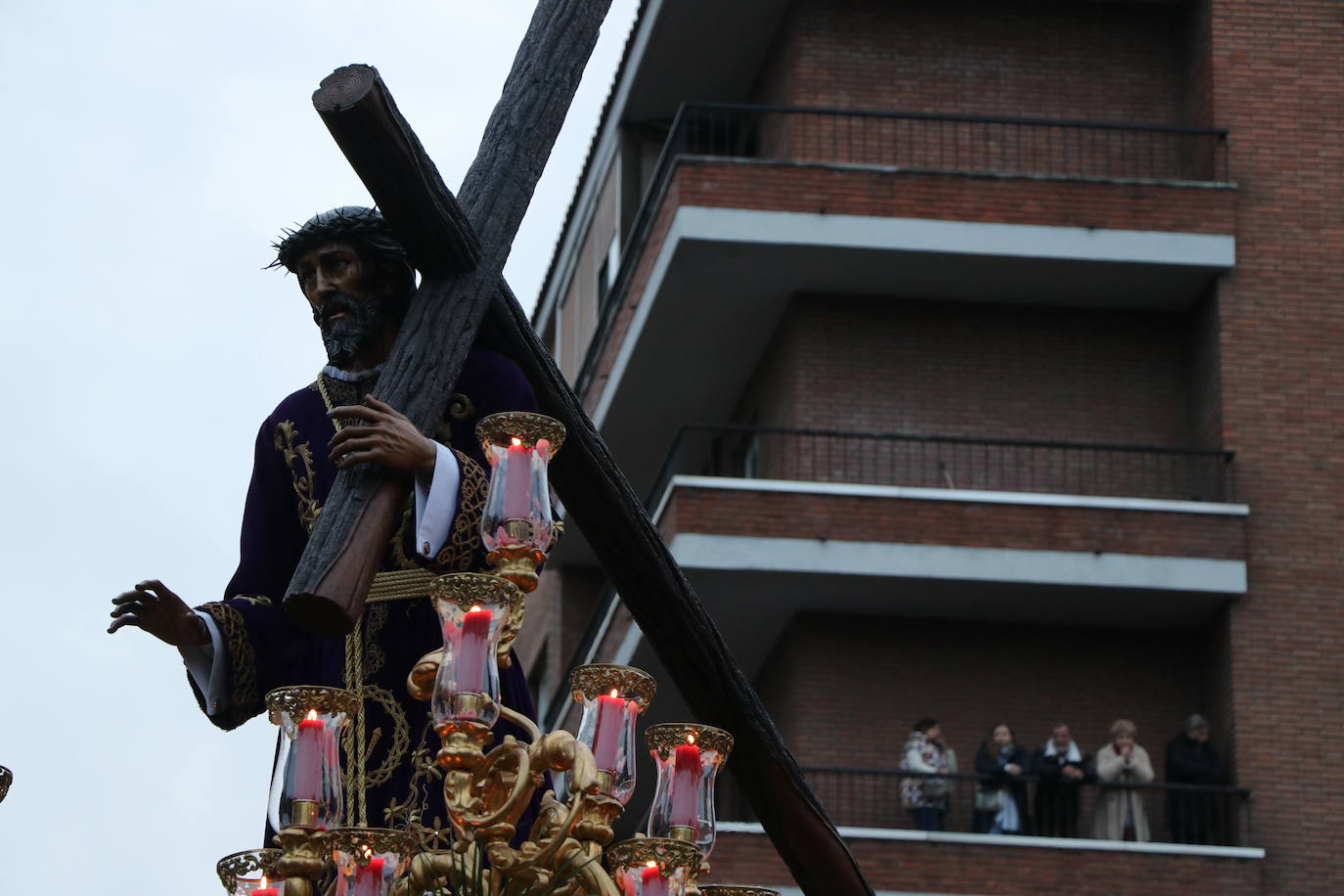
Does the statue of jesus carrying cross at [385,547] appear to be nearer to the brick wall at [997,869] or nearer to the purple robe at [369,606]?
the purple robe at [369,606]

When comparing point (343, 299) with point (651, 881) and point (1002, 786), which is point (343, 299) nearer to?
point (651, 881)

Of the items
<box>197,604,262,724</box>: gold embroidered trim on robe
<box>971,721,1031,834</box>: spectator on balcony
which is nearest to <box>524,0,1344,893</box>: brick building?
<box>971,721,1031,834</box>: spectator on balcony

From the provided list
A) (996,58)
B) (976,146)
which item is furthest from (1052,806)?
(996,58)

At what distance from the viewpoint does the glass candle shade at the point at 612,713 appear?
7863mm

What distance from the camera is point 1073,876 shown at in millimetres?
28453

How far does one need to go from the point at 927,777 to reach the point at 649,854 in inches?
835

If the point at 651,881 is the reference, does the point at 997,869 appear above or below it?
above

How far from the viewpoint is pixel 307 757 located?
740 cm

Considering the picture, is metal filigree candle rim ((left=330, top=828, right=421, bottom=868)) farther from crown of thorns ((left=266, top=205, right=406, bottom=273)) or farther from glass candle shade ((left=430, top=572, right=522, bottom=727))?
crown of thorns ((left=266, top=205, right=406, bottom=273))

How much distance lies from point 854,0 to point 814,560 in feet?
25.2

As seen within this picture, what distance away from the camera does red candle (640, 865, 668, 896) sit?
767 centimetres

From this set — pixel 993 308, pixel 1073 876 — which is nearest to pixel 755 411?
pixel 993 308

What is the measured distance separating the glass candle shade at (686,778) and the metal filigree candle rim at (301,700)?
117 cm

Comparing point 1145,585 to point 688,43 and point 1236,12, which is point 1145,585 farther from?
point 688,43
